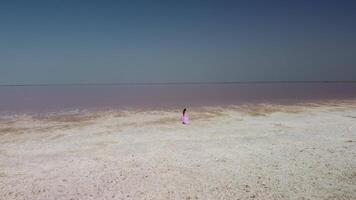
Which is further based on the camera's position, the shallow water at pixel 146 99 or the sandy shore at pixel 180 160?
the shallow water at pixel 146 99

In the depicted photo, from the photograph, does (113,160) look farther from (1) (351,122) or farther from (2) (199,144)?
(1) (351,122)

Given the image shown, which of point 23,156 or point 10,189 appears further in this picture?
point 23,156

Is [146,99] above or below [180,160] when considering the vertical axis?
below

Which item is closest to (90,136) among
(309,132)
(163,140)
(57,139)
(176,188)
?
(57,139)

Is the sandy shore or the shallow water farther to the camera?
the shallow water

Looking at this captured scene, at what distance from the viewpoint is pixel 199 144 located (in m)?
13.7

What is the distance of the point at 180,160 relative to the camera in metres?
11.2

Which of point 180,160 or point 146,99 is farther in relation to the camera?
point 146,99

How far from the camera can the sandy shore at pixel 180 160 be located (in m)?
8.48

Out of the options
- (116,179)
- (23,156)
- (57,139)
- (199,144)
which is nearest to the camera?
(116,179)

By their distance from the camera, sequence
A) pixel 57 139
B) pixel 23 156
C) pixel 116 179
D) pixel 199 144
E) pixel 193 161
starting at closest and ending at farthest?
1. pixel 116 179
2. pixel 193 161
3. pixel 23 156
4. pixel 199 144
5. pixel 57 139

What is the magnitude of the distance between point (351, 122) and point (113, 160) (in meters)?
14.1

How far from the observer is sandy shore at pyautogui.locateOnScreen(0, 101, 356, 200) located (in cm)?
848

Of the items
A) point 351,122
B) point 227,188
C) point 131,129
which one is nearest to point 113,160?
point 227,188
